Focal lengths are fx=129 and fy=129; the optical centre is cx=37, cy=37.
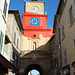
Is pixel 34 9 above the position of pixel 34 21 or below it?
above

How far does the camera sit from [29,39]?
25797 mm

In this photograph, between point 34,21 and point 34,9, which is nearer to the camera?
point 34,21

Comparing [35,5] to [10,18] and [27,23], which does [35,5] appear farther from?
[10,18]

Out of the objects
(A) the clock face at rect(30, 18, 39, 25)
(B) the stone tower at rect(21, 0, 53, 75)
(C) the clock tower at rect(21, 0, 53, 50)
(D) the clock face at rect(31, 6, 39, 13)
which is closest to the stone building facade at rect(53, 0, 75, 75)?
(B) the stone tower at rect(21, 0, 53, 75)

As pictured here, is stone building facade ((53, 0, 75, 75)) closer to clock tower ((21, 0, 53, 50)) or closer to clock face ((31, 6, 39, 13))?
clock tower ((21, 0, 53, 50))

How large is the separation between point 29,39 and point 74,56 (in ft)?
57.2

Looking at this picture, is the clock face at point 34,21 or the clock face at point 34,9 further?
the clock face at point 34,9

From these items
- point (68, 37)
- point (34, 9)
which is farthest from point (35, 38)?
point (68, 37)

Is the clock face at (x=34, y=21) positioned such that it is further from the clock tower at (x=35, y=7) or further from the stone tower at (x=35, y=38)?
the clock tower at (x=35, y=7)

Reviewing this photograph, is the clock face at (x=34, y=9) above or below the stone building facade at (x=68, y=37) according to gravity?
above

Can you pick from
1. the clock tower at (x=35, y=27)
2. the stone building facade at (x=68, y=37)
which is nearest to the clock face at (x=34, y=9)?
the clock tower at (x=35, y=27)

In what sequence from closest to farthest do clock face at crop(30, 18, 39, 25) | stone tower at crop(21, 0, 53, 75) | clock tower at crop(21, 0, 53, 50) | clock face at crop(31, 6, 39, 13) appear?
stone tower at crop(21, 0, 53, 75)
clock tower at crop(21, 0, 53, 50)
clock face at crop(30, 18, 39, 25)
clock face at crop(31, 6, 39, 13)

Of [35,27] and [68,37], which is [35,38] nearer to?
[35,27]

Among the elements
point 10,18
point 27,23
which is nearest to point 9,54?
Answer: point 10,18
